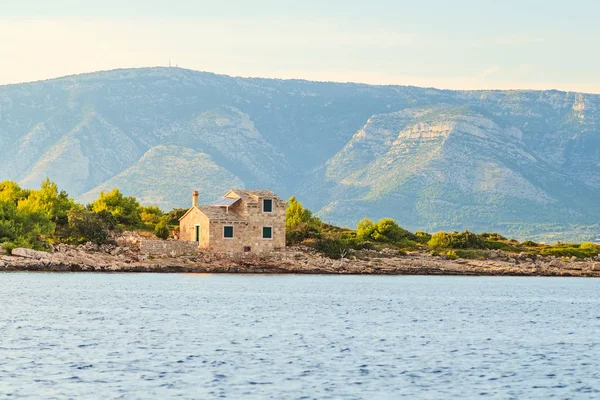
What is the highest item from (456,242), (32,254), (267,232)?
(267,232)

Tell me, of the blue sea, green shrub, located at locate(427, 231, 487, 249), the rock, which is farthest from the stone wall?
green shrub, located at locate(427, 231, 487, 249)

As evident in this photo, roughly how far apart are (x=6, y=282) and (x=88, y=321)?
2421cm

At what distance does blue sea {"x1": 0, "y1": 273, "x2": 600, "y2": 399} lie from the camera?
31359 mm

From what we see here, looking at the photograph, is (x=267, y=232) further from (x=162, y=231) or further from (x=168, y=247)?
(x=162, y=231)

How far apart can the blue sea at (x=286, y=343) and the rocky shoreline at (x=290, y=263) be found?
7.50m

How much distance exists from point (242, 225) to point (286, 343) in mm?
43939

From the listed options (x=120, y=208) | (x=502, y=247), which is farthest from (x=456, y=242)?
(x=120, y=208)

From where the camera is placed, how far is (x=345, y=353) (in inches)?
1522

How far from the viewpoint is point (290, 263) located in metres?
87.3

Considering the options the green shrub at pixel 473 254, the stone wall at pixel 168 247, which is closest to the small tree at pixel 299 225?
the stone wall at pixel 168 247

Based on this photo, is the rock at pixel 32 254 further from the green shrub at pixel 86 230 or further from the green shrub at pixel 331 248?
the green shrub at pixel 331 248

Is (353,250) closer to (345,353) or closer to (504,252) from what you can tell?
(504,252)

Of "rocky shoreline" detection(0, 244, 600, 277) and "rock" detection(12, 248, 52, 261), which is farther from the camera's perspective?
"rocky shoreline" detection(0, 244, 600, 277)

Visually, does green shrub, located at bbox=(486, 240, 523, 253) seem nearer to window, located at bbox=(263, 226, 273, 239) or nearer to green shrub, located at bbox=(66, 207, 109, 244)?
window, located at bbox=(263, 226, 273, 239)
